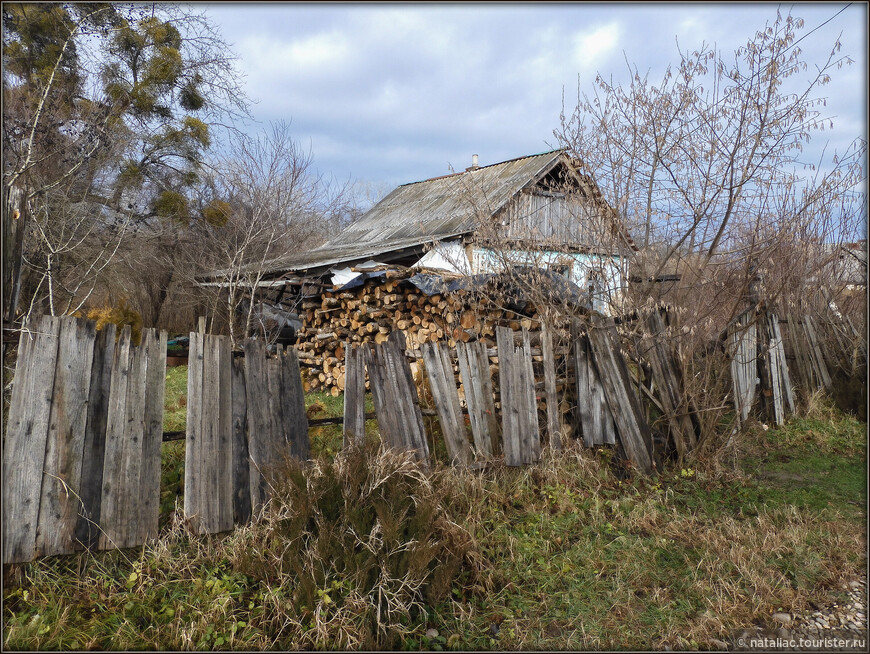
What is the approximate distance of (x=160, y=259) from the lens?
1598 cm

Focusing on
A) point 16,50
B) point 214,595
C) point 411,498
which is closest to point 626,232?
point 411,498

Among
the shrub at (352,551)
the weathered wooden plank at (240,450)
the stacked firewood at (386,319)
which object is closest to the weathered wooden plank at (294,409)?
the weathered wooden plank at (240,450)

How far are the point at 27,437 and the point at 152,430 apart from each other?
0.61m

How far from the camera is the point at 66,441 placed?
3.00m

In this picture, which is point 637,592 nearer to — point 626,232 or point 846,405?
point 626,232

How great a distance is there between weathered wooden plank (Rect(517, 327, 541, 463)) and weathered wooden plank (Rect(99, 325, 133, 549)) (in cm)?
308

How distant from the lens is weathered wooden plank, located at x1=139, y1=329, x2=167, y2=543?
3.22m

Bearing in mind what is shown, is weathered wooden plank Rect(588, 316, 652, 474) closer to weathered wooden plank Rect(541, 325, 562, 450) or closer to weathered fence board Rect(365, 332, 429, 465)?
weathered wooden plank Rect(541, 325, 562, 450)

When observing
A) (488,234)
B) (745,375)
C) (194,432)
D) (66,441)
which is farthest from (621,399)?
(66,441)

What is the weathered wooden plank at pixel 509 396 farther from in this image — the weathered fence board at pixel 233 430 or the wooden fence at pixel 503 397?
the weathered fence board at pixel 233 430

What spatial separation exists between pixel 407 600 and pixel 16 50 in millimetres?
13777

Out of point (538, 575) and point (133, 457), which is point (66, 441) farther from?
point (538, 575)

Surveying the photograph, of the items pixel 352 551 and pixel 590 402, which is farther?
pixel 590 402

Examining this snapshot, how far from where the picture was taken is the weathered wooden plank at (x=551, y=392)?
5.11m
